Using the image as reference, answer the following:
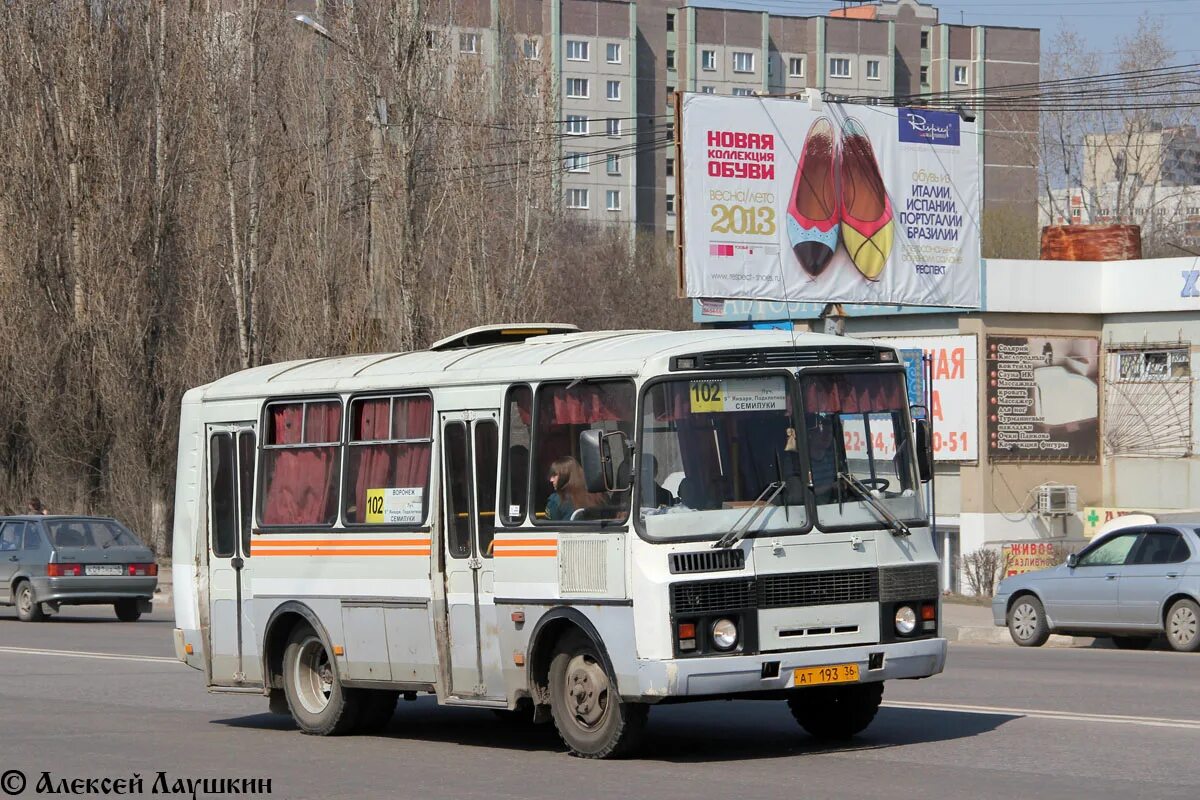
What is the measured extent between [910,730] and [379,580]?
353 centimetres

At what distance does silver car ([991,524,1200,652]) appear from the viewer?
20438 mm

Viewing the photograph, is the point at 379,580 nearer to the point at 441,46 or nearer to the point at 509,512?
the point at 509,512

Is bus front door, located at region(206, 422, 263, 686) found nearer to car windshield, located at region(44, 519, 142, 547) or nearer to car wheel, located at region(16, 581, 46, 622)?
car wheel, located at region(16, 581, 46, 622)

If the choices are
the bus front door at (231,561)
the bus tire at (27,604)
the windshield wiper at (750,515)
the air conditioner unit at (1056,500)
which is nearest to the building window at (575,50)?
the air conditioner unit at (1056,500)

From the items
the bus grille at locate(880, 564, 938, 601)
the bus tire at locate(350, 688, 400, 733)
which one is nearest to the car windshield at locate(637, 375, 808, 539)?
the bus grille at locate(880, 564, 938, 601)

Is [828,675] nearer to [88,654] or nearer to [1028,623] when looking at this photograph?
[88,654]

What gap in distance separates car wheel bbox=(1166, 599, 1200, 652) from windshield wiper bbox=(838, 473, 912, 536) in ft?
34.5

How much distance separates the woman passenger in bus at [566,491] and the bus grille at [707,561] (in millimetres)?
741

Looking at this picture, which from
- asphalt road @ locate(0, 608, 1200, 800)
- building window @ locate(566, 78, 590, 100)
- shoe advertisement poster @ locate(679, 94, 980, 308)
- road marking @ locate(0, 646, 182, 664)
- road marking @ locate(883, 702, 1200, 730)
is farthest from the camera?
building window @ locate(566, 78, 590, 100)

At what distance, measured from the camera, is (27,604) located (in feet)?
88.6

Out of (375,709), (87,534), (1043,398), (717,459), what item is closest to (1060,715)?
(717,459)

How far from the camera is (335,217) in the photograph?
134 feet

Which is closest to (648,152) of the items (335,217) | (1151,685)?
(335,217)

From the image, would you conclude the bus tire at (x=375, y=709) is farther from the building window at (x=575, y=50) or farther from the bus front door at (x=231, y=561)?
the building window at (x=575, y=50)
